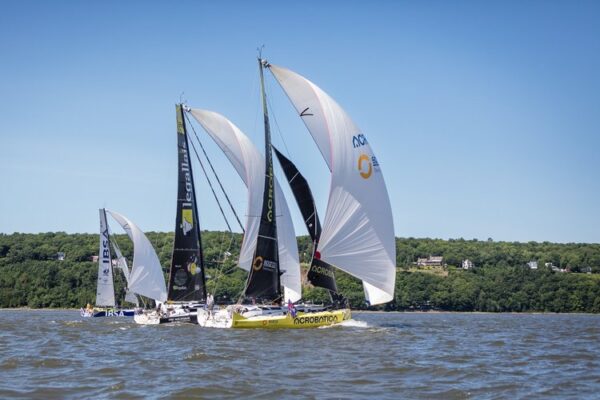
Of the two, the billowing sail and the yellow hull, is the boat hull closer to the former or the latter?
the billowing sail

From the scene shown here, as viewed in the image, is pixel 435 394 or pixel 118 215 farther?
pixel 118 215

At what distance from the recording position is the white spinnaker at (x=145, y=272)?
2616 inches

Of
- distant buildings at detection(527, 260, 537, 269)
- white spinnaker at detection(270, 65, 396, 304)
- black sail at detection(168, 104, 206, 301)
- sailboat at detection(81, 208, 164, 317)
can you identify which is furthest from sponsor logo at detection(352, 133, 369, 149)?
distant buildings at detection(527, 260, 537, 269)

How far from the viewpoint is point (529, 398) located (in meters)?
23.5

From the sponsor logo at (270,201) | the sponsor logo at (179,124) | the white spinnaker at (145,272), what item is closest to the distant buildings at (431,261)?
the white spinnaker at (145,272)

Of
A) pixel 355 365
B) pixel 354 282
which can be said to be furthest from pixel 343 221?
pixel 354 282

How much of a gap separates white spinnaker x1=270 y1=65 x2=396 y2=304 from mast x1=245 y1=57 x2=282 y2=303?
15.8 ft

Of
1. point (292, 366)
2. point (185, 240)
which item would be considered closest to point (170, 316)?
point (185, 240)

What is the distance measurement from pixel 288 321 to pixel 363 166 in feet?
29.8

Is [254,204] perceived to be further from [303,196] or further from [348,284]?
[348,284]

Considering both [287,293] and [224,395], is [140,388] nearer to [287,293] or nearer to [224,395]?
[224,395]

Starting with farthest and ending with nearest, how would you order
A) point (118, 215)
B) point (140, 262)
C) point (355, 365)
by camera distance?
point (118, 215), point (140, 262), point (355, 365)

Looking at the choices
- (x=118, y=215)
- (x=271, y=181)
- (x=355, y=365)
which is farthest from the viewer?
(x=118, y=215)

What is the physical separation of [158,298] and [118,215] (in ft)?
27.3
